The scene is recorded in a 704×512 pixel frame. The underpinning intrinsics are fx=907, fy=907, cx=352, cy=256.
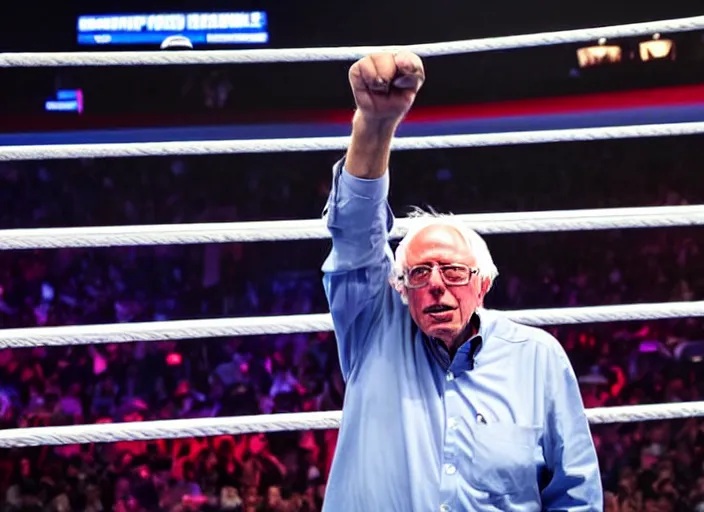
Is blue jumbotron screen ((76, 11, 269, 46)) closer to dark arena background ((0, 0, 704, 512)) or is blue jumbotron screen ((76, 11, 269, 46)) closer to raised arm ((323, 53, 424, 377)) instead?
dark arena background ((0, 0, 704, 512))

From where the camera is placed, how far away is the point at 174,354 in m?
4.21

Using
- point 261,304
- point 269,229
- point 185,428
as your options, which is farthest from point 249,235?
point 261,304

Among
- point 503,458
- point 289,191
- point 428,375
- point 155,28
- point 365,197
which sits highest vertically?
point 155,28

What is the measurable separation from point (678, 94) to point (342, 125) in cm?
203

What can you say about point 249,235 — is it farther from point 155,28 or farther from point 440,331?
point 155,28

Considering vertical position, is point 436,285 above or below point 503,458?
above

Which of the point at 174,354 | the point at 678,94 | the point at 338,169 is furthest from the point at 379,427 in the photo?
the point at 678,94

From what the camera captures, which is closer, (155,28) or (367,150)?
(367,150)

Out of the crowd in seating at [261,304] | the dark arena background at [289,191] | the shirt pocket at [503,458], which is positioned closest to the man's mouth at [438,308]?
the shirt pocket at [503,458]

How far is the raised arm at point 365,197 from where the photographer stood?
3.38ft

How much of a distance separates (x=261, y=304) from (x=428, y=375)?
3.74 meters

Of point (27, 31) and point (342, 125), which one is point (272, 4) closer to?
point (342, 125)

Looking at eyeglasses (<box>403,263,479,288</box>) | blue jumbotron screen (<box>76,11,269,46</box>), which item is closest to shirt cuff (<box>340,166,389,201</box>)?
eyeglasses (<box>403,263,479,288</box>)

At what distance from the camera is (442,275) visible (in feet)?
3.73
